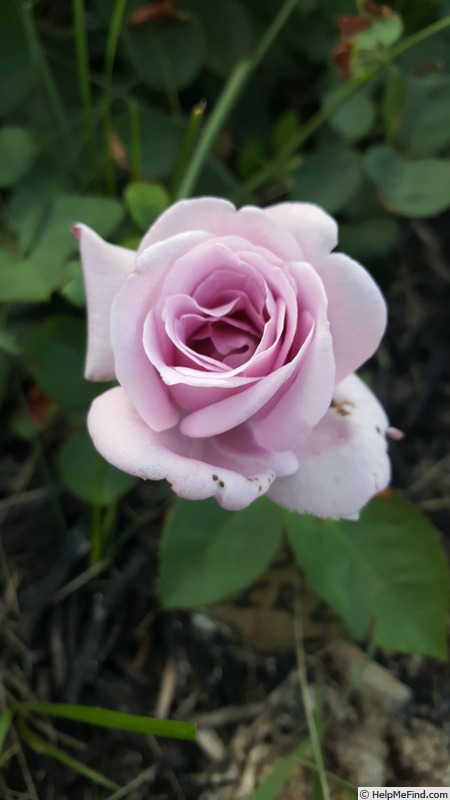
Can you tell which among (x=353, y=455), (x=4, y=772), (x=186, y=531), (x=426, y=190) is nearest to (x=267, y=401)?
(x=353, y=455)

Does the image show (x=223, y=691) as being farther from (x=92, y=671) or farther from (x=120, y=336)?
(x=120, y=336)

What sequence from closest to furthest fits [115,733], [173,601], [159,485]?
[173,601] < [115,733] < [159,485]

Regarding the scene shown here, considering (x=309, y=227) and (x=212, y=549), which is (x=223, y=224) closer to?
(x=309, y=227)

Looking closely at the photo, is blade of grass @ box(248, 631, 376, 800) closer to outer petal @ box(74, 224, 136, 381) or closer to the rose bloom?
the rose bloom

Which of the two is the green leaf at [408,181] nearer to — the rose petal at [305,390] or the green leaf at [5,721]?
the rose petal at [305,390]

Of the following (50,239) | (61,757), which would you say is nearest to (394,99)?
(50,239)
